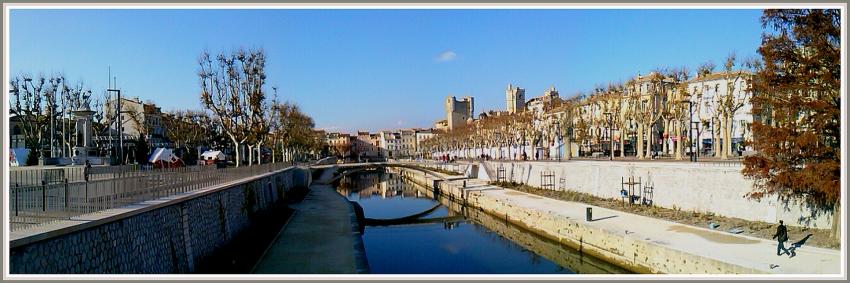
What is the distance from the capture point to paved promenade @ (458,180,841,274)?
16344 millimetres

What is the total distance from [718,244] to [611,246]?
4.77 meters

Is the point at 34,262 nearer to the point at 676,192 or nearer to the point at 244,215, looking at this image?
the point at 244,215

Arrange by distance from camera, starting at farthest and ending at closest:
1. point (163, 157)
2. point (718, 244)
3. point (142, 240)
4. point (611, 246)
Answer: point (163, 157) < point (611, 246) < point (718, 244) < point (142, 240)

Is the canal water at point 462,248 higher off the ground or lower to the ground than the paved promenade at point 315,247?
lower

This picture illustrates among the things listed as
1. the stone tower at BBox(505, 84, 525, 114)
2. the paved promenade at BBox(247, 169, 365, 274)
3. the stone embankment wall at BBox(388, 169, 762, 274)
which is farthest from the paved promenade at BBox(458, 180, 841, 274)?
the stone tower at BBox(505, 84, 525, 114)

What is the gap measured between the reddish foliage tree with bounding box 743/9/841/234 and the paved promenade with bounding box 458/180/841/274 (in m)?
1.97

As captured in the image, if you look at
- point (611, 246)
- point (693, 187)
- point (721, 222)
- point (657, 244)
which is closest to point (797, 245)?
point (657, 244)

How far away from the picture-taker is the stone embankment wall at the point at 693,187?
22.6 m

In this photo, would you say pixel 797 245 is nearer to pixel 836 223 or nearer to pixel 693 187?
pixel 836 223

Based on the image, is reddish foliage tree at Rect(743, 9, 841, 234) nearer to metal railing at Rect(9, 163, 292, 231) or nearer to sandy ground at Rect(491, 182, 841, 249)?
sandy ground at Rect(491, 182, 841, 249)

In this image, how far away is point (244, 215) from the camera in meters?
30.2

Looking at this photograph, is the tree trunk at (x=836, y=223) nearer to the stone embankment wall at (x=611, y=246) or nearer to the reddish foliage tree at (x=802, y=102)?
the reddish foliage tree at (x=802, y=102)

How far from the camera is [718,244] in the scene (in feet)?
66.1

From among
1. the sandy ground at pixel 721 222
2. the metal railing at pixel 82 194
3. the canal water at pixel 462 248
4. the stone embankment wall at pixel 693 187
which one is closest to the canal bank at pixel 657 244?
the canal water at pixel 462 248
